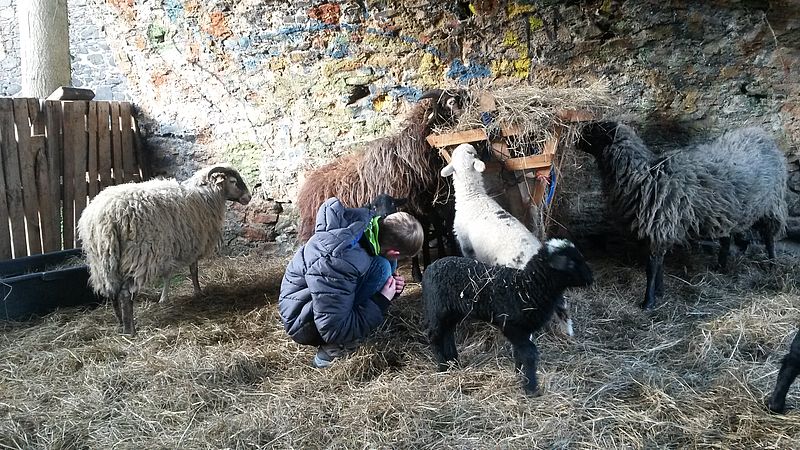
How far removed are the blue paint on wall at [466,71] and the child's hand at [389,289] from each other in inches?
107

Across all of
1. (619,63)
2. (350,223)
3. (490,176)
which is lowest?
(350,223)

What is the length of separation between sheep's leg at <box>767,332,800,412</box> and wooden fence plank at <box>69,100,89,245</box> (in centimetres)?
635

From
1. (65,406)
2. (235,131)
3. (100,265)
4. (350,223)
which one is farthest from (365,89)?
(65,406)

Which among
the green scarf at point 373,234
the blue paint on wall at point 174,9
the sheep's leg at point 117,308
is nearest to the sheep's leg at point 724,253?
the green scarf at point 373,234

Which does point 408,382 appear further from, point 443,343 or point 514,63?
point 514,63

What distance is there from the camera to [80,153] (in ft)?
19.9

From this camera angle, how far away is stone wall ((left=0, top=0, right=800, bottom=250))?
514cm

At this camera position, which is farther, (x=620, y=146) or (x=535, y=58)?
(x=535, y=58)

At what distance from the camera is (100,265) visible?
13.8 ft

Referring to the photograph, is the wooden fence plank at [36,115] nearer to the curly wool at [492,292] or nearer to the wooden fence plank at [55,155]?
the wooden fence plank at [55,155]

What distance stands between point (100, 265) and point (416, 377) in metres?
2.64

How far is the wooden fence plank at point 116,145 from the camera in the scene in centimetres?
659

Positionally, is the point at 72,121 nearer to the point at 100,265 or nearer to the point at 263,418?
the point at 100,265

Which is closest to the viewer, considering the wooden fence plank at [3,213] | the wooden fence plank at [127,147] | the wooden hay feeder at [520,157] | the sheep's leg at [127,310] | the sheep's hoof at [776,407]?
the sheep's hoof at [776,407]
